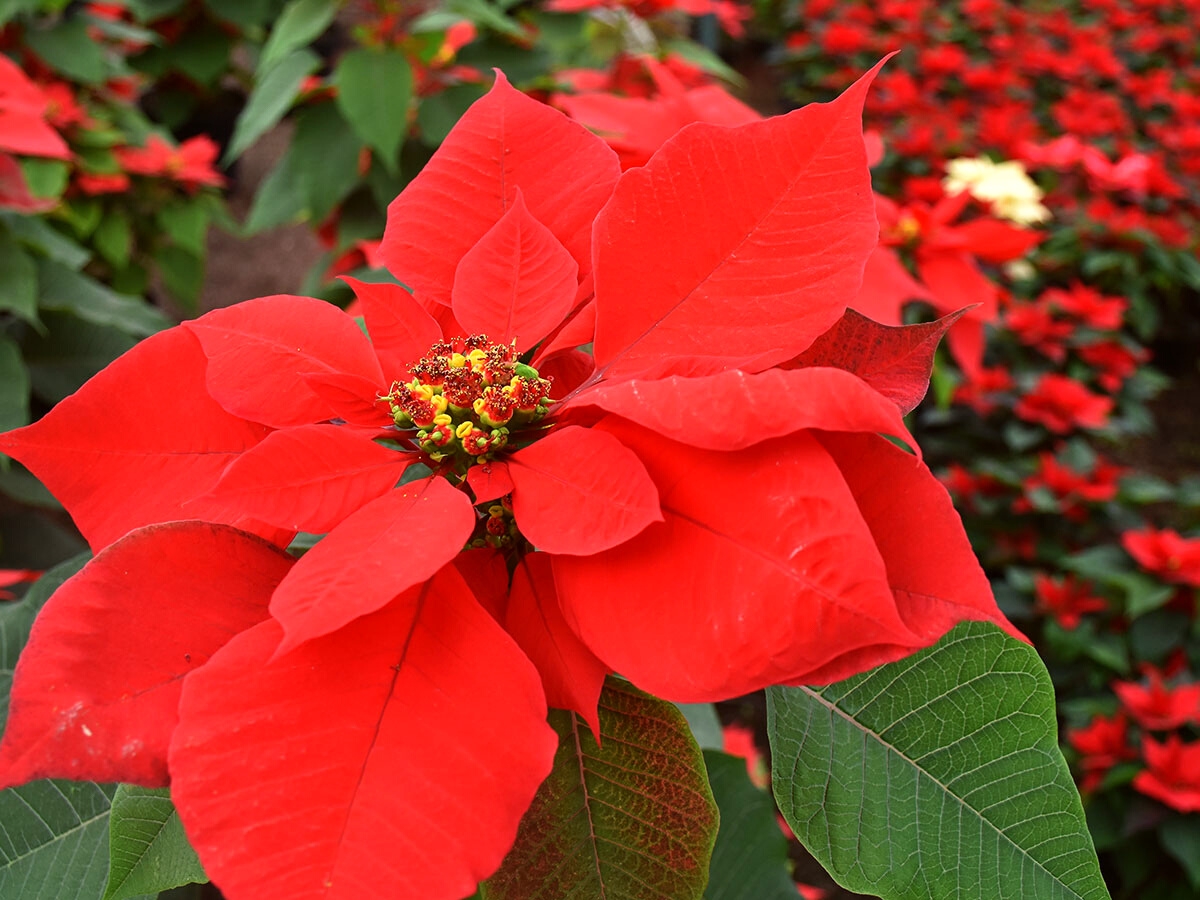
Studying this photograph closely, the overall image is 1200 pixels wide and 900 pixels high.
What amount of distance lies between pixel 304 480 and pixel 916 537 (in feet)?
0.70

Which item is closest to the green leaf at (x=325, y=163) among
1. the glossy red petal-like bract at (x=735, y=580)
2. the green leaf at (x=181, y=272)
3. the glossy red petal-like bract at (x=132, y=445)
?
the green leaf at (x=181, y=272)

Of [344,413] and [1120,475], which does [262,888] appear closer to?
[344,413]

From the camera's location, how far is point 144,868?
0.42 metres

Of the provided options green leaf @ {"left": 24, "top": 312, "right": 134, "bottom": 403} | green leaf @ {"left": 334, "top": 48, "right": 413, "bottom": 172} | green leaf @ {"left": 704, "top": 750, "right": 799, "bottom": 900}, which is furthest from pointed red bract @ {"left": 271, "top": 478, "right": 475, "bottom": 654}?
green leaf @ {"left": 24, "top": 312, "right": 134, "bottom": 403}

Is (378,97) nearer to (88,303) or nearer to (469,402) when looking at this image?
(88,303)

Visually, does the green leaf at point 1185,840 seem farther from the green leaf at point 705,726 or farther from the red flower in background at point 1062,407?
the green leaf at point 705,726

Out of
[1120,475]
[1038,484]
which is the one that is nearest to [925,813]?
[1038,484]

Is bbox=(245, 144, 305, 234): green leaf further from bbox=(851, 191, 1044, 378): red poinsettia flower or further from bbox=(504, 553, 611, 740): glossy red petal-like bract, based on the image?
bbox=(504, 553, 611, 740): glossy red petal-like bract

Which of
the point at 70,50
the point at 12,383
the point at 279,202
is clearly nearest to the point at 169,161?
the point at 70,50

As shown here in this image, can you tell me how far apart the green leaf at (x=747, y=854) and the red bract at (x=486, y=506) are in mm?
321

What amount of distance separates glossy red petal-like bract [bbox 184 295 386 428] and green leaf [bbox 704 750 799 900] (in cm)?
39

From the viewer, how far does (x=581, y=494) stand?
1.14 ft

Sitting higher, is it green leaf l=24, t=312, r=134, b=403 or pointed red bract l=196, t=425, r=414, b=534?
pointed red bract l=196, t=425, r=414, b=534

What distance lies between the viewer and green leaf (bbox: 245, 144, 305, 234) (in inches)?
63.6
